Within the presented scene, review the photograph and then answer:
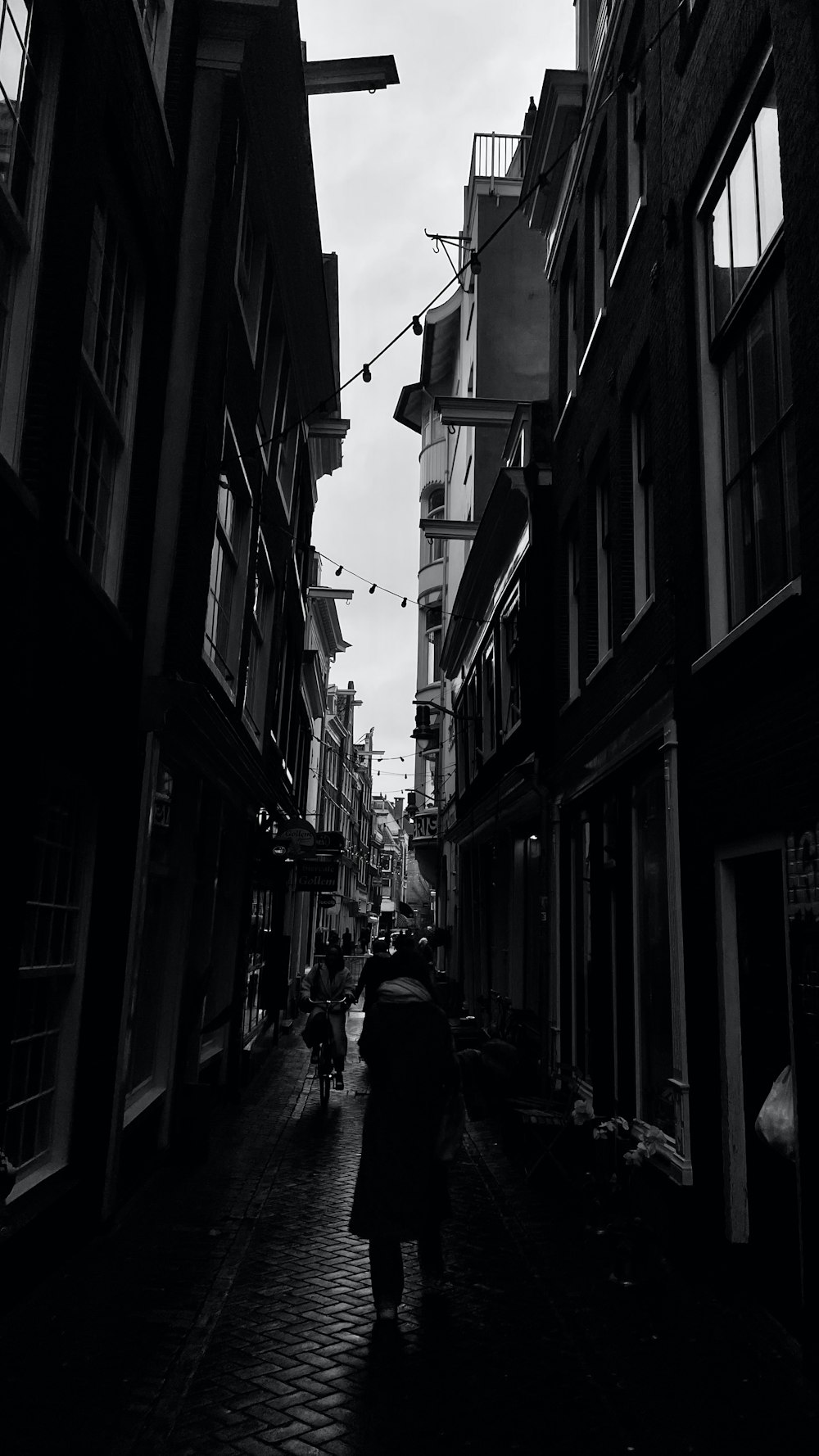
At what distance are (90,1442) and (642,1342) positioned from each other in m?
2.53

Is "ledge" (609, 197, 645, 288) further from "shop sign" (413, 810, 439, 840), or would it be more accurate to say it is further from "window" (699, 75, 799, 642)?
"shop sign" (413, 810, 439, 840)

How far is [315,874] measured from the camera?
19016mm

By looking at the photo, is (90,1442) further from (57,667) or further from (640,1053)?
(640,1053)

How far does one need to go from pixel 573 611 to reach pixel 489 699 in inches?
313


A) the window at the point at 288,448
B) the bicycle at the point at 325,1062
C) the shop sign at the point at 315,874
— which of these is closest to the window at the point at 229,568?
the window at the point at 288,448

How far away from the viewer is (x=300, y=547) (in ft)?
65.8

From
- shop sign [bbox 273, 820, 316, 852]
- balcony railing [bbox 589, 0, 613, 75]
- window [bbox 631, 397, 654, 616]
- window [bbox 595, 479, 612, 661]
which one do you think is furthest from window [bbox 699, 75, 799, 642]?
shop sign [bbox 273, 820, 316, 852]

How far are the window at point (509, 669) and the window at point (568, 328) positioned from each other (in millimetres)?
3659

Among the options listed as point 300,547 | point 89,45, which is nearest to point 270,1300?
point 89,45

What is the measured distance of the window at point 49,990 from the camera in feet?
19.5

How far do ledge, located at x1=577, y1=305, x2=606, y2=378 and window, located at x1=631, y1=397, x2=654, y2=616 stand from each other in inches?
64.9

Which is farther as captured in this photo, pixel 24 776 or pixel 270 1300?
pixel 270 1300

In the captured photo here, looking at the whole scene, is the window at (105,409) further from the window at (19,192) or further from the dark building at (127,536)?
the window at (19,192)

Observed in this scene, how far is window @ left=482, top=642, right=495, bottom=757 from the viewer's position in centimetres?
1934
